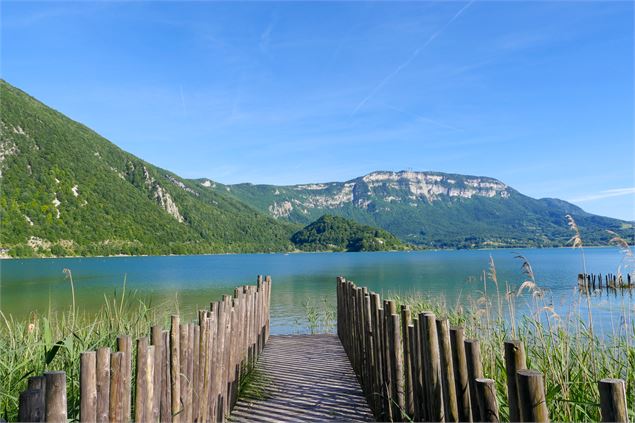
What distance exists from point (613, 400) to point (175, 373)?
2.84m

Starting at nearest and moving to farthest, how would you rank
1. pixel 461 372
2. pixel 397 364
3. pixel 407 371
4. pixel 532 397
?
pixel 532 397
pixel 461 372
pixel 407 371
pixel 397 364

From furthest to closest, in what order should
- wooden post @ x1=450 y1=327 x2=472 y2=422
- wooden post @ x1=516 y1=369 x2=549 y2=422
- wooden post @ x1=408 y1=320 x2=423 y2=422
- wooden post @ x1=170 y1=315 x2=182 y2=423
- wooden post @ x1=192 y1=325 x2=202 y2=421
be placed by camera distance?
1. wooden post @ x1=192 y1=325 x2=202 y2=421
2. wooden post @ x1=408 y1=320 x2=423 y2=422
3. wooden post @ x1=170 y1=315 x2=182 y2=423
4. wooden post @ x1=450 y1=327 x2=472 y2=422
5. wooden post @ x1=516 y1=369 x2=549 y2=422

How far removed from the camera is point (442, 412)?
3.23 meters

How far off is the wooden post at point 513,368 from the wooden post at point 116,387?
7.07ft

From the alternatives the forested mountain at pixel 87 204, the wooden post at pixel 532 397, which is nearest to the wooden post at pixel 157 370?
the wooden post at pixel 532 397

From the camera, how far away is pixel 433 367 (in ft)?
11.0

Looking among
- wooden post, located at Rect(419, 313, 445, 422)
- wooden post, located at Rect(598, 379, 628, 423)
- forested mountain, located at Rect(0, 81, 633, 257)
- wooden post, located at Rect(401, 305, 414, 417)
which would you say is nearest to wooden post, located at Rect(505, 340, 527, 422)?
wooden post, located at Rect(598, 379, 628, 423)

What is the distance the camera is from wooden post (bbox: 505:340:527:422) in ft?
7.59

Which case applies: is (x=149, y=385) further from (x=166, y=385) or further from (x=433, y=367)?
(x=433, y=367)

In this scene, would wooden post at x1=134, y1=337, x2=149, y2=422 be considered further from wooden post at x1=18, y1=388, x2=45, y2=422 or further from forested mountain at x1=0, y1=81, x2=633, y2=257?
forested mountain at x1=0, y1=81, x2=633, y2=257

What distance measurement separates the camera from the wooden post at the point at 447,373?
3.07 m

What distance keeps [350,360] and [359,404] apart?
217 centimetres

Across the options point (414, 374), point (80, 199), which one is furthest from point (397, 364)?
point (80, 199)

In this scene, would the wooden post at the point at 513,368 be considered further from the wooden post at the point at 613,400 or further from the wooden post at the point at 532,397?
the wooden post at the point at 613,400
